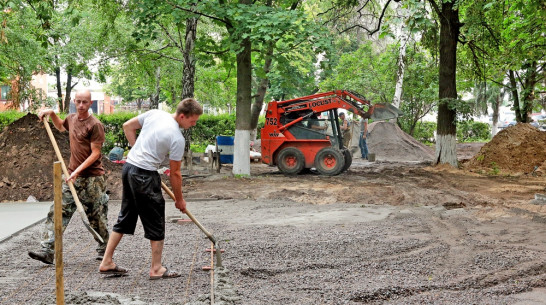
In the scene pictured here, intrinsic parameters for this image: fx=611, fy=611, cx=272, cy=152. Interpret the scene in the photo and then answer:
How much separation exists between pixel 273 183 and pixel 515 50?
8879mm

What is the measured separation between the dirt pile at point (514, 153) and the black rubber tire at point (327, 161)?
14.0 ft

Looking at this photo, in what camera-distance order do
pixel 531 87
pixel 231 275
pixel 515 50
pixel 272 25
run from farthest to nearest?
pixel 531 87 → pixel 515 50 → pixel 272 25 → pixel 231 275

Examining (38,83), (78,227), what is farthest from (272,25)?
(38,83)

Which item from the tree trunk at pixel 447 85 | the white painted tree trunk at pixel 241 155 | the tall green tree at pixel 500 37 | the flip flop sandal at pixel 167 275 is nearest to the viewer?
the flip flop sandal at pixel 167 275

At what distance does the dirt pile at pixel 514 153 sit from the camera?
17.9 metres

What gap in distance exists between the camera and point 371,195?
12453 mm

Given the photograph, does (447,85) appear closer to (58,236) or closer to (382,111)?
(382,111)

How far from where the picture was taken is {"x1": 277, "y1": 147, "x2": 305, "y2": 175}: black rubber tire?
17297 millimetres

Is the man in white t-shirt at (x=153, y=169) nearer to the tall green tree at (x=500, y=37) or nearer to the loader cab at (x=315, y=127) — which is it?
the loader cab at (x=315, y=127)

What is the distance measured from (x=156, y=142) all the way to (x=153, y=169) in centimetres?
27

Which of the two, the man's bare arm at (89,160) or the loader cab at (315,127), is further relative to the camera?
the loader cab at (315,127)

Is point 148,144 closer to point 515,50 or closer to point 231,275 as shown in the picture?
point 231,275

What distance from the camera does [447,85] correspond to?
18359mm

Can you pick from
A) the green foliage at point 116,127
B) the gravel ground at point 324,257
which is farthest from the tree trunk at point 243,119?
the green foliage at point 116,127
